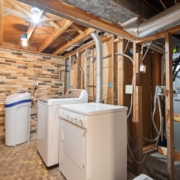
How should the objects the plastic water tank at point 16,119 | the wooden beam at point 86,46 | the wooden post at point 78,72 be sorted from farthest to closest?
the wooden post at point 78,72, the plastic water tank at point 16,119, the wooden beam at point 86,46

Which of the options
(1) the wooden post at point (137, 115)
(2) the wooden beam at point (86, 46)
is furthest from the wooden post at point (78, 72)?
(1) the wooden post at point (137, 115)

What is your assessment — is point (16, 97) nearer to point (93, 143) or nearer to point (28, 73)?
point (28, 73)

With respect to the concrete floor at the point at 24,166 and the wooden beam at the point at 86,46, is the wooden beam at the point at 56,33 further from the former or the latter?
the concrete floor at the point at 24,166

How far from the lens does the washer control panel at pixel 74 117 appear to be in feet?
4.61

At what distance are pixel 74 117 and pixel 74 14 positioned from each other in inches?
43.3

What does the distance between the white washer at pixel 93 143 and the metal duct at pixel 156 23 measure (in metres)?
0.96

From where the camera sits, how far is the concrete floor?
182cm

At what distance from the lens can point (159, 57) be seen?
9.32 feet

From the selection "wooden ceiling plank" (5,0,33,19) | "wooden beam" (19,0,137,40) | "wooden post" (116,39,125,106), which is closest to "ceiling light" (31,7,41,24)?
"wooden ceiling plank" (5,0,33,19)

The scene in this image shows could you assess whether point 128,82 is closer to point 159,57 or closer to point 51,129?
point 159,57

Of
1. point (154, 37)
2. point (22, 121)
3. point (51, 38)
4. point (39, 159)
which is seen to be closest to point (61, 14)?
point (154, 37)

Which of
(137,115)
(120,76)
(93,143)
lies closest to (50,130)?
(93,143)

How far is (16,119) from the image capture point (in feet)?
9.32

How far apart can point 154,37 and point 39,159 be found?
8.31 feet
